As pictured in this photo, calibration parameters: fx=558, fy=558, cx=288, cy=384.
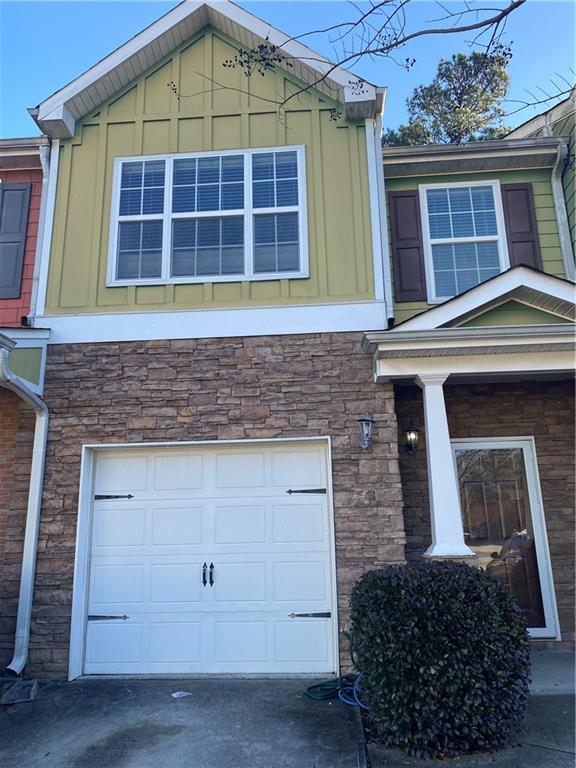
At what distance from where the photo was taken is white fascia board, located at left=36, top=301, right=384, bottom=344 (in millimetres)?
6125

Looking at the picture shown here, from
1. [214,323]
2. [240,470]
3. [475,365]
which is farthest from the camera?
[214,323]

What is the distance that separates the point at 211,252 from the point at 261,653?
437 centimetres

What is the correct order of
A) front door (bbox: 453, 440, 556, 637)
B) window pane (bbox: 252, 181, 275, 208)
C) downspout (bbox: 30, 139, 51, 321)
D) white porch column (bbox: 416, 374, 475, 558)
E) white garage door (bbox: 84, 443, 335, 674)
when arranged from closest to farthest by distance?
white porch column (bbox: 416, 374, 475, 558) < white garage door (bbox: 84, 443, 335, 674) < front door (bbox: 453, 440, 556, 637) < downspout (bbox: 30, 139, 51, 321) < window pane (bbox: 252, 181, 275, 208)

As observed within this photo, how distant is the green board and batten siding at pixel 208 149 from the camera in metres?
6.29

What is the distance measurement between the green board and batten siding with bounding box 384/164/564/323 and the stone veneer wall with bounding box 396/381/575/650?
3.38 ft

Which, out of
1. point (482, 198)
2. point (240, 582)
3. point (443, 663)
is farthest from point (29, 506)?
point (482, 198)

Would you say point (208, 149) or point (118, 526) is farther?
point (208, 149)

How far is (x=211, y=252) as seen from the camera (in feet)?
21.3

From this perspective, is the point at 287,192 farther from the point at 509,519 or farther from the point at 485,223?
the point at 509,519

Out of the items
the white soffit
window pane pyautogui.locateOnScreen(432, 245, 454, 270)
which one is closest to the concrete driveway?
window pane pyautogui.locateOnScreen(432, 245, 454, 270)

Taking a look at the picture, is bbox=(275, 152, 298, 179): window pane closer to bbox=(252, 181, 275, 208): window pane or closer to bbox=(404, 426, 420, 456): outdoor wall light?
bbox=(252, 181, 275, 208): window pane

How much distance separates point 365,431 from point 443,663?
235 cm

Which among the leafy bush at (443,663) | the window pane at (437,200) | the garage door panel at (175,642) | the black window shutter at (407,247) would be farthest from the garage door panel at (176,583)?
the window pane at (437,200)

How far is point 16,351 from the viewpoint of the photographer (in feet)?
18.9
